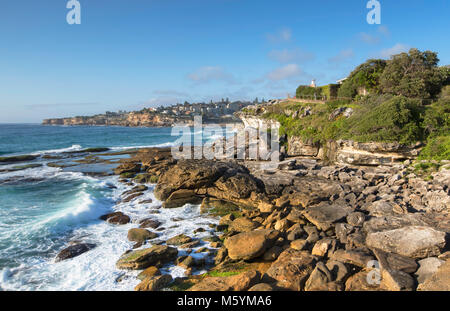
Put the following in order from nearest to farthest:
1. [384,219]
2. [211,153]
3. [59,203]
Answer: [384,219], [59,203], [211,153]

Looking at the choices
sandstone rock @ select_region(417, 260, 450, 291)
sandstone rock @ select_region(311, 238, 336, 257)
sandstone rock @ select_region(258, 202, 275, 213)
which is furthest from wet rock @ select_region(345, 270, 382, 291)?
sandstone rock @ select_region(258, 202, 275, 213)

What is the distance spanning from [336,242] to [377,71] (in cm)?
2734

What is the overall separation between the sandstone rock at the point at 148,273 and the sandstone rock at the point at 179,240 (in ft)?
6.21

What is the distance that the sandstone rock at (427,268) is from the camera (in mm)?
5961

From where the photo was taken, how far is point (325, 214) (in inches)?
399

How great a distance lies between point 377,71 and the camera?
2756 cm

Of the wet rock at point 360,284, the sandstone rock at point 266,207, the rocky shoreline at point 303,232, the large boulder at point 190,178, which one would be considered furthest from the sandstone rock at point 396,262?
the large boulder at point 190,178

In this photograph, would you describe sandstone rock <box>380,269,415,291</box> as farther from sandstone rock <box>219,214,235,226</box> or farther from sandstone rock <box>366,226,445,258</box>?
sandstone rock <box>219,214,235,226</box>

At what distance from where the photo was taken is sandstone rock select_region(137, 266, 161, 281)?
25.5 ft

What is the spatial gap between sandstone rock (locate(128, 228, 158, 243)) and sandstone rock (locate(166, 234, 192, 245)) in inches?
40.5

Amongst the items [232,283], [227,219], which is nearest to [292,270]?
[232,283]

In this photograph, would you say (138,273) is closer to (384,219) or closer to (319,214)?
(319,214)

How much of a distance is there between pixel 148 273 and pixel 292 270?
4.73 metres
